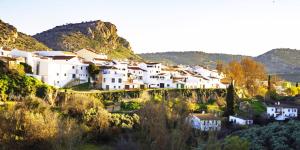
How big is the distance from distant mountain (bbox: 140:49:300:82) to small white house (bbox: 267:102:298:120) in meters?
113

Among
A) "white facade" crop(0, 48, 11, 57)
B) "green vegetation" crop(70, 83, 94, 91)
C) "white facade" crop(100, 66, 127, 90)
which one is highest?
"white facade" crop(0, 48, 11, 57)

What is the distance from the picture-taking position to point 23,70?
48.5 m

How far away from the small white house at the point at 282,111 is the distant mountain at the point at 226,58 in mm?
113252

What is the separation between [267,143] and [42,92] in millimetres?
22643

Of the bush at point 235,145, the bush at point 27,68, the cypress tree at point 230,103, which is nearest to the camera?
the bush at point 235,145

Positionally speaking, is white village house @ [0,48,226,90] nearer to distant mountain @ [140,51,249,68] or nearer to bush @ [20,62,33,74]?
bush @ [20,62,33,74]

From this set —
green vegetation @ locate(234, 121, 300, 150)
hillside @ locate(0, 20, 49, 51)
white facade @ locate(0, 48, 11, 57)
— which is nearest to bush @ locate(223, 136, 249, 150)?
green vegetation @ locate(234, 121, 300, 150)

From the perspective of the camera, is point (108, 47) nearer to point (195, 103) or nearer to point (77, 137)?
point (195, 103)

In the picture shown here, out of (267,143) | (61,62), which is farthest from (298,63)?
(267,143)

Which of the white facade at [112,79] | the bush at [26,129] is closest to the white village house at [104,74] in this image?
the white facade at [112,79]

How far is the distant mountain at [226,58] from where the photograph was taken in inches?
6698

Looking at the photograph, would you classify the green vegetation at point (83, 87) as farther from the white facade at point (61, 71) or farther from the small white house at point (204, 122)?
the small white house at point (204, 122)

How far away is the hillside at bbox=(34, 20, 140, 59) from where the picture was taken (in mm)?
99931

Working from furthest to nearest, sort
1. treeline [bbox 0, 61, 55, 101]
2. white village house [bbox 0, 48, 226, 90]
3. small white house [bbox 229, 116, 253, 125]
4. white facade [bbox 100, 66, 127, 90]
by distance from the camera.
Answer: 1. white facade [bbox 100, 66, 127, 90]
2. white village house [bbox 0, 48, 226, 90]
3. small white house [bbox 229, 116, 253, 125]
4. treeline [bbox 0, 61, 55, 101]
